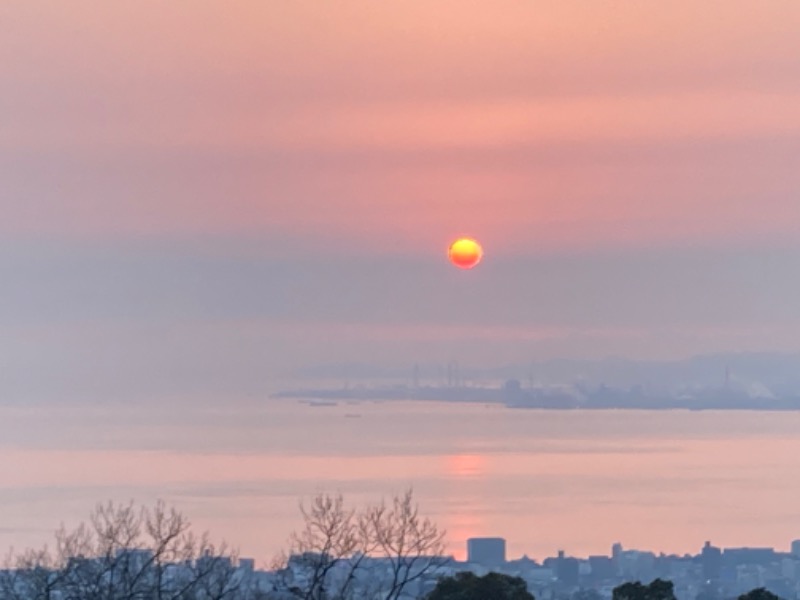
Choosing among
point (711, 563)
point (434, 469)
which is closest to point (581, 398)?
point (434, 469)

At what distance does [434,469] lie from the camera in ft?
242

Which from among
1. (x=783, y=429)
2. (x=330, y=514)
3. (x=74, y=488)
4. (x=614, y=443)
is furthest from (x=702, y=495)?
(x=330, y=514)

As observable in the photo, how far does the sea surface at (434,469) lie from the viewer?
177 feet

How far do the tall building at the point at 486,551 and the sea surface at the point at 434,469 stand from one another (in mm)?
2813

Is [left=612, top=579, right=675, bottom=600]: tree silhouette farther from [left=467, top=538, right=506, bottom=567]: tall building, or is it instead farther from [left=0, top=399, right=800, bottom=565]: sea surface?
[left=467, top=538, right=506, bottom=567]: tall building

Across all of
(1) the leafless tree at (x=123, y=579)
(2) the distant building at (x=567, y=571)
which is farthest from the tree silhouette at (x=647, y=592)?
(2) the distant building at (x=567, y=571)

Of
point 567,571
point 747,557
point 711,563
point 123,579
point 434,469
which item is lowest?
point 123,579

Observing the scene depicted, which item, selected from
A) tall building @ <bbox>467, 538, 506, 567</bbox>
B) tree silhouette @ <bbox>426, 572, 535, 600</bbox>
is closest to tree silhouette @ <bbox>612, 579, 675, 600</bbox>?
tree silhouette @ <bbox>426, 572, 535, 600</bbox>

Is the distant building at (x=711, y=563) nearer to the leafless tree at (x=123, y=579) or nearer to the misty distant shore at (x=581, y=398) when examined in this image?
the leafless tree at (x=123, y=579)

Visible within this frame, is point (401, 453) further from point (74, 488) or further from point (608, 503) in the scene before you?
point (74, 488)

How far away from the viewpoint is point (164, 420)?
103 metres

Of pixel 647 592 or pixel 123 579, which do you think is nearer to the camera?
pixel 123 579

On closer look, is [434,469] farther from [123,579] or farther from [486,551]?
[123,579]

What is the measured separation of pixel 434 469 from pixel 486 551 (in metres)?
31.6
